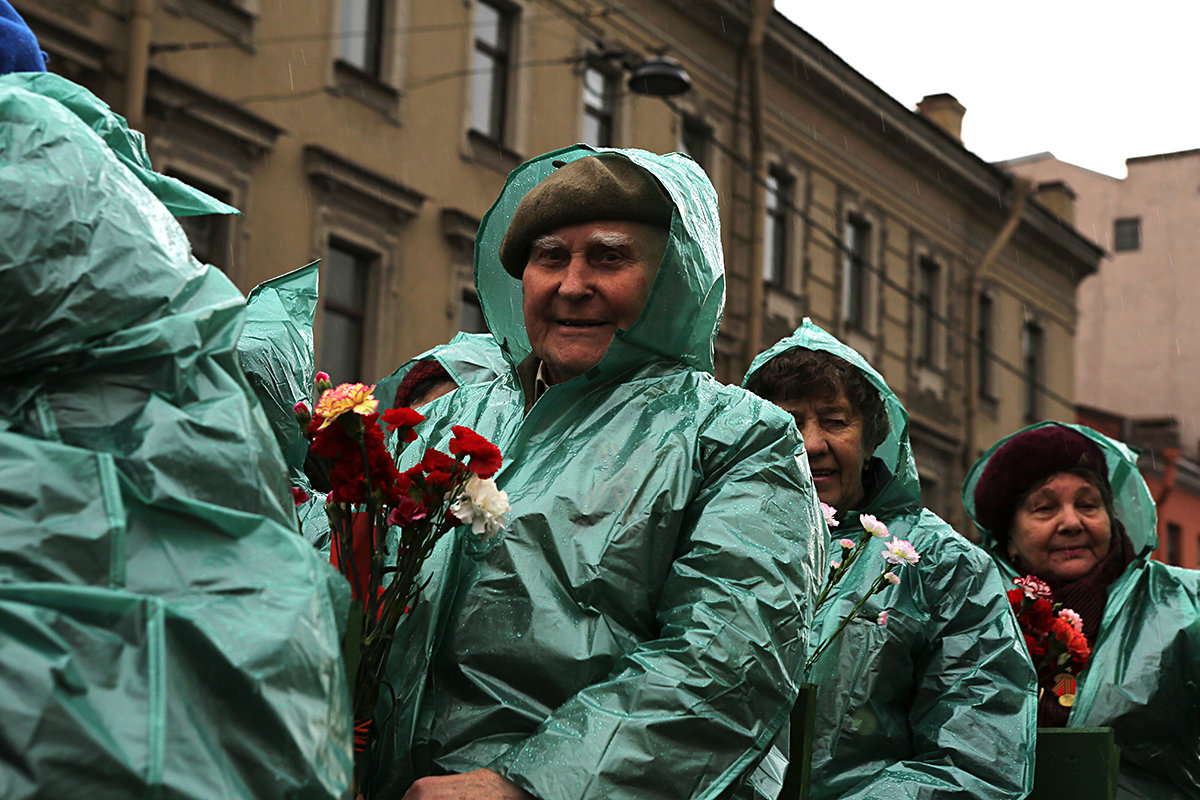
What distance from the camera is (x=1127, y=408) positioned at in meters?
38.1

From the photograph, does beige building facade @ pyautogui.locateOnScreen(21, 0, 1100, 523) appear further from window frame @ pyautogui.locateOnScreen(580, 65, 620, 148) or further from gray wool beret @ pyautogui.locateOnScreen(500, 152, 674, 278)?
gray wool beret @ pyautogui.locateOnScreen(500, 152, 674, 278)

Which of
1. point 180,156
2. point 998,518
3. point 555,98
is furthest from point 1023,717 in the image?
point 555,98

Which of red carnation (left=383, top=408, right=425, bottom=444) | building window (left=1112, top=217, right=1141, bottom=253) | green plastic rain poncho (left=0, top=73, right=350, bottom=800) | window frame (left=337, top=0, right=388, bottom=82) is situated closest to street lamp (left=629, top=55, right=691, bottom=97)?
window frame (left=337, top=0, right=388, bottom=82)

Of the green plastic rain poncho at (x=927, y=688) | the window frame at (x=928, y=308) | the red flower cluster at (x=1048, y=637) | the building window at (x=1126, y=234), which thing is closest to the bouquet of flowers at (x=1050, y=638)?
the red flower cluster at (x=1048, y=637)

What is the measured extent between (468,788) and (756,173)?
55.7 feet

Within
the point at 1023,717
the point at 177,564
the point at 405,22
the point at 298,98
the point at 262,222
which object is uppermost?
the point at 405,22

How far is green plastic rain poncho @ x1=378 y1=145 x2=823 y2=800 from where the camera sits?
88.0 inches

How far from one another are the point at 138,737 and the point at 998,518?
154 inches

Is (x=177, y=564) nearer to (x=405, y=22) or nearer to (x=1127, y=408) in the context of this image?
(x=405, y=22)

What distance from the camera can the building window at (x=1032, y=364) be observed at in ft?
87.1

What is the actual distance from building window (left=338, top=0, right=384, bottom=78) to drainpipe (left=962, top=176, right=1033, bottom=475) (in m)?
12.2

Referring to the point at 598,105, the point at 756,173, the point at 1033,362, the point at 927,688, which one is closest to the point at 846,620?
the point at 927,688

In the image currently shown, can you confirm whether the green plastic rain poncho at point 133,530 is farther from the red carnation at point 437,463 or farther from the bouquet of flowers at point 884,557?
the bouquet of flowers at point 884,557

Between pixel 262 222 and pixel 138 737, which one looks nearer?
pixel 138 737
